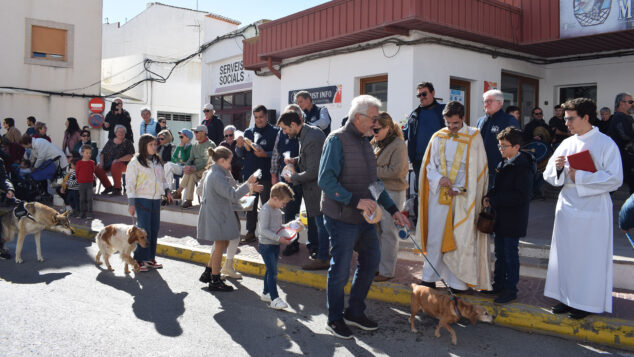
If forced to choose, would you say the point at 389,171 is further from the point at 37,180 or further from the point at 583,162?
the point at 37,180

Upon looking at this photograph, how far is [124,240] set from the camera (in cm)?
679

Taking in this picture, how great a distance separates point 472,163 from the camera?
5.20 metres

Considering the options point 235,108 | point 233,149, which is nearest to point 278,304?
point 233,149

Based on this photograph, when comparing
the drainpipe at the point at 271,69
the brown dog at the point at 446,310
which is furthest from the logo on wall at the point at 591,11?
the brown dog at the point at 446,310

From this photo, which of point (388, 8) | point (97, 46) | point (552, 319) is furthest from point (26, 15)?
point (552, 319)

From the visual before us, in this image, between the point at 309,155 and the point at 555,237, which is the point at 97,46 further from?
the point at 555,237

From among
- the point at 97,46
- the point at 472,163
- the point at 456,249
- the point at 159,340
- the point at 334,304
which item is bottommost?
the point at 159,340

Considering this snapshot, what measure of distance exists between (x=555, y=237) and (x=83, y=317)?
4642 mm

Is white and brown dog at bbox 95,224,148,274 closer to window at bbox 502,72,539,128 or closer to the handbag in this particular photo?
the handbag

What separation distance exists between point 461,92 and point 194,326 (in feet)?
28.9

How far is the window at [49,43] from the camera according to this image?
63.5ft

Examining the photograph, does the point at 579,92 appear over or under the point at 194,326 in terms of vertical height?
over

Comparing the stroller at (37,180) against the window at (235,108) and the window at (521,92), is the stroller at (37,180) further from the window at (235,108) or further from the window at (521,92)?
the window at (521,92)

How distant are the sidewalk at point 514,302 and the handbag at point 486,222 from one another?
0.73 meters
